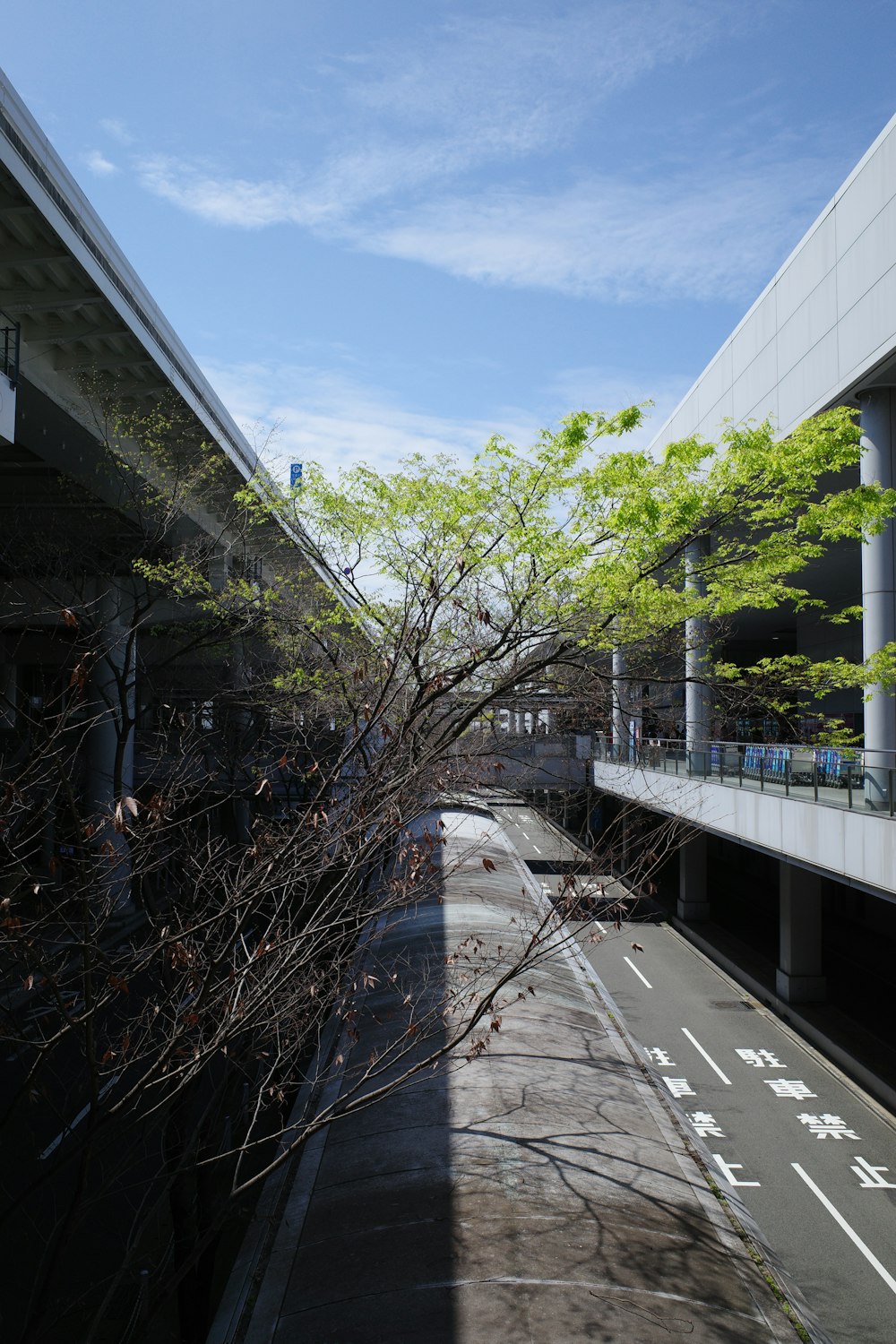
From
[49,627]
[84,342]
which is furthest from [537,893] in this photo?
[49,627]

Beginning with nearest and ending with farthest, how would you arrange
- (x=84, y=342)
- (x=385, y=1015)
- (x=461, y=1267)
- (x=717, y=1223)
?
1. (x=461, y=1267)
2. (x=717, y=1223)
3. (x=385, y=1015)
4. (x=84, y=342)

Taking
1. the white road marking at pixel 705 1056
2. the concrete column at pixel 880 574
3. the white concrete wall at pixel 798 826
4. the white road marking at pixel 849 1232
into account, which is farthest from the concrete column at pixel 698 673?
the white road marking at pixel 849 1232

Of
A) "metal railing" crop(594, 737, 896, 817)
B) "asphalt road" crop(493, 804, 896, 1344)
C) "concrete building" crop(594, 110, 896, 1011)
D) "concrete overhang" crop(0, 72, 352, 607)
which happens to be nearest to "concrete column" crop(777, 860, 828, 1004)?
"concrete building" crop(594, 110, 896, 1011)

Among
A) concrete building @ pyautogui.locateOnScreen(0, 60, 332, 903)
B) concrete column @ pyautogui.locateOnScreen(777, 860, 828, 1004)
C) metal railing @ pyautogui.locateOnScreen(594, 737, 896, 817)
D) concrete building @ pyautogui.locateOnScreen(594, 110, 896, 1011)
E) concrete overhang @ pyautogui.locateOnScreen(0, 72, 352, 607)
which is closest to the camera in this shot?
concrete overhang @ pyautogui.locateOnScreen(0, 72, 352, 607)

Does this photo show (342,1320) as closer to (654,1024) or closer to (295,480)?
(295,480)

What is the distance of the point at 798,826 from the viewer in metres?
16.5

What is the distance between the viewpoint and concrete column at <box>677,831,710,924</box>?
3042 centimetres

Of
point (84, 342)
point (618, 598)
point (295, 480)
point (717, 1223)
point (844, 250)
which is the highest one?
point (844, 250)

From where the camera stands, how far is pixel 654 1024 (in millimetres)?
19531

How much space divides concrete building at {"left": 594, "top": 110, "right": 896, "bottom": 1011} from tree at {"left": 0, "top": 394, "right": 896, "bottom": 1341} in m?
1.36

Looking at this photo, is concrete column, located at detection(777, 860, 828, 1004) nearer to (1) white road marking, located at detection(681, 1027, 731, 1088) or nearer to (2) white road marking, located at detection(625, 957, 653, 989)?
(2) white road marking, located at detection(625, 957, 653, 989)

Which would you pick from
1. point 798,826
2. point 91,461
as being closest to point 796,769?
point 798,826

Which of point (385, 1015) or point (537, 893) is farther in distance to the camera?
→ point (537, 893)

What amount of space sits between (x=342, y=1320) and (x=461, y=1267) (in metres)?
0.75
